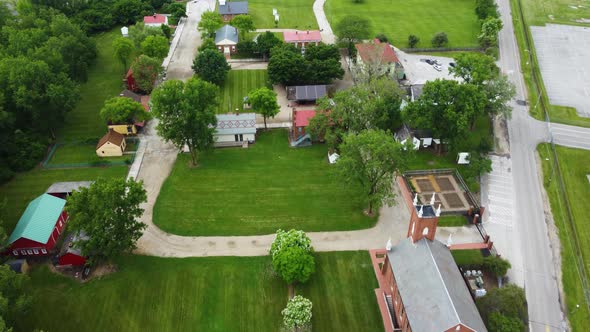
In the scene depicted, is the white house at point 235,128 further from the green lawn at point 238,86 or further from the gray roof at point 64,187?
the gray roof at point 64,187

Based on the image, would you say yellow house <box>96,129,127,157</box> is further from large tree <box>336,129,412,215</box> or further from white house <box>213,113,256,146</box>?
large tree <box>336,129,412,215</box>

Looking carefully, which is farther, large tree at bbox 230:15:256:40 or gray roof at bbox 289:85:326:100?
large tree at bbox 230:15:256:40

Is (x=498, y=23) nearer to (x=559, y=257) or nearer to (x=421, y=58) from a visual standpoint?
(x=421, y=58)

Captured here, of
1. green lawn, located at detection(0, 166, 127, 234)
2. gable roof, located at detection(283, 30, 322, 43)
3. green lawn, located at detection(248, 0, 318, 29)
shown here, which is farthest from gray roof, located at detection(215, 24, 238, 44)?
green lawn, located at detection(0, 166, 127, 234)

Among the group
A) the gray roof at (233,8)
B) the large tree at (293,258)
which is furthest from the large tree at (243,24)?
the large tree at (293,258)

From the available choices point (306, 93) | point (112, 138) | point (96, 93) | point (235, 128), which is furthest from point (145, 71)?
point (306, 93)

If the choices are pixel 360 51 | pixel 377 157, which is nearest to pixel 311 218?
pixel 377 157

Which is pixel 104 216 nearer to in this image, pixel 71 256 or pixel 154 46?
pixel 71 256
